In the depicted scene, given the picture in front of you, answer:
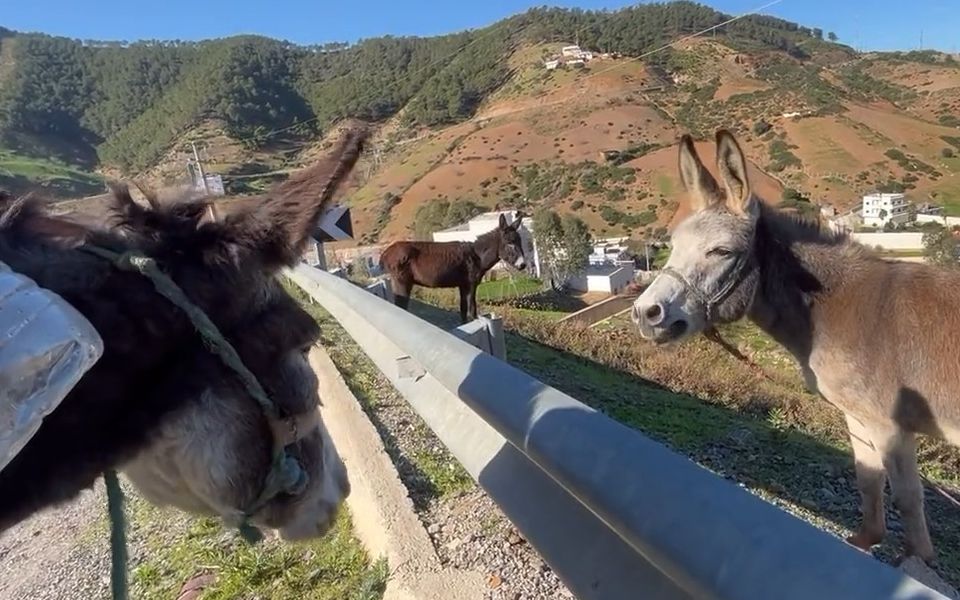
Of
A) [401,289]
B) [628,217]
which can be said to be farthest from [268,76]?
[401,289]

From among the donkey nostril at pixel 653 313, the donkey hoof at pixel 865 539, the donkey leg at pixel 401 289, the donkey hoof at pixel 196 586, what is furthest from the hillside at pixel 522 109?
the donkey hoof at pixel 196 586

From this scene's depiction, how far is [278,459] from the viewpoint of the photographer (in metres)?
1.65

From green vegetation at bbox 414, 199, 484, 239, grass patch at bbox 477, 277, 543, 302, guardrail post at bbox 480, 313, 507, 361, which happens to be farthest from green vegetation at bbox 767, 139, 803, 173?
guardrail post at bbox 480, 313, 507, 361

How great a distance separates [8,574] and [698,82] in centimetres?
12412

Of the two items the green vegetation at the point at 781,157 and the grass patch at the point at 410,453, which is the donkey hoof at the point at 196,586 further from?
the green vegetation at the point at 781,157

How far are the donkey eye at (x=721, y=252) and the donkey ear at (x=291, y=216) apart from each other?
3439 mm

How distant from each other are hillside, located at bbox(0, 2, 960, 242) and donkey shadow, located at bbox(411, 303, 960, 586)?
48780mm

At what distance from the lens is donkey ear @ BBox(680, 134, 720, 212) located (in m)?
4.53

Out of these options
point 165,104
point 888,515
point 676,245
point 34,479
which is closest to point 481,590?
point 34,479

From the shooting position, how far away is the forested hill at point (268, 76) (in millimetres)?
91875

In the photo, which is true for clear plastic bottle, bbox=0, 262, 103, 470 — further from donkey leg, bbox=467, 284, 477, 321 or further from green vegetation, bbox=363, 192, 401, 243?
green vegetation, bbox=363, 192, 401, 243

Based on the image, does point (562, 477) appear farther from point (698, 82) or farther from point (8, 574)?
point (698, 82)

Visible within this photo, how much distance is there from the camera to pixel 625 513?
1.23m

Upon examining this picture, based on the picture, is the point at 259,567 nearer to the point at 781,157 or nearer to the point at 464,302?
the point at 464,302
